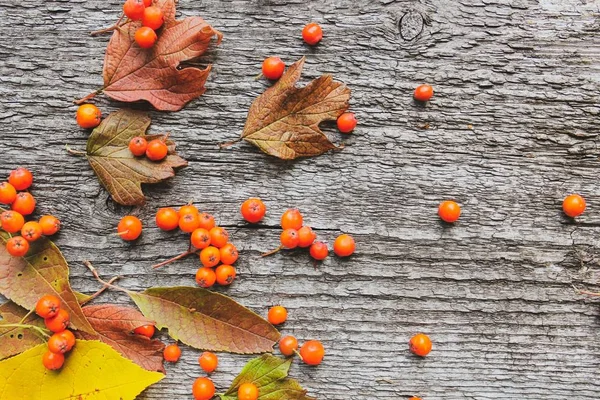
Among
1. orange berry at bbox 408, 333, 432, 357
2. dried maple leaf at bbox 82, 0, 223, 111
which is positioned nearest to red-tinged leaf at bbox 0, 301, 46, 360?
dried maple leaf at bbox 82, 0, 223, 111

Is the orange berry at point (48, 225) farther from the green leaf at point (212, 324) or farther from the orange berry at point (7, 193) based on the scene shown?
the green leaf at point (212, 324)

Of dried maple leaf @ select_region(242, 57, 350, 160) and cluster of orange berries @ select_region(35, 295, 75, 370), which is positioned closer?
cluster of orange berries @ select_region(35, 295, 75, 370)

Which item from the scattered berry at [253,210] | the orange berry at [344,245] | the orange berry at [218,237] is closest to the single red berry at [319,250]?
the orange berry at [344,245]

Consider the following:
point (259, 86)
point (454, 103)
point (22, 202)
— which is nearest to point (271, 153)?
point (259, 86)

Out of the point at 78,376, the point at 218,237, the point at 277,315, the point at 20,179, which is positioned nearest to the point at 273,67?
the point at 218,237

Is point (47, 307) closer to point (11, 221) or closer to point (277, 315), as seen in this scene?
point (11, 221)

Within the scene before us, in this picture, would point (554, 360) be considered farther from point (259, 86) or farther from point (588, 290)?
point (259, 86)

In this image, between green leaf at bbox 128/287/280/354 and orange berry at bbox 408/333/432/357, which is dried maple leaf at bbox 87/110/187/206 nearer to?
green leaf at bbox 128/287/280/354
